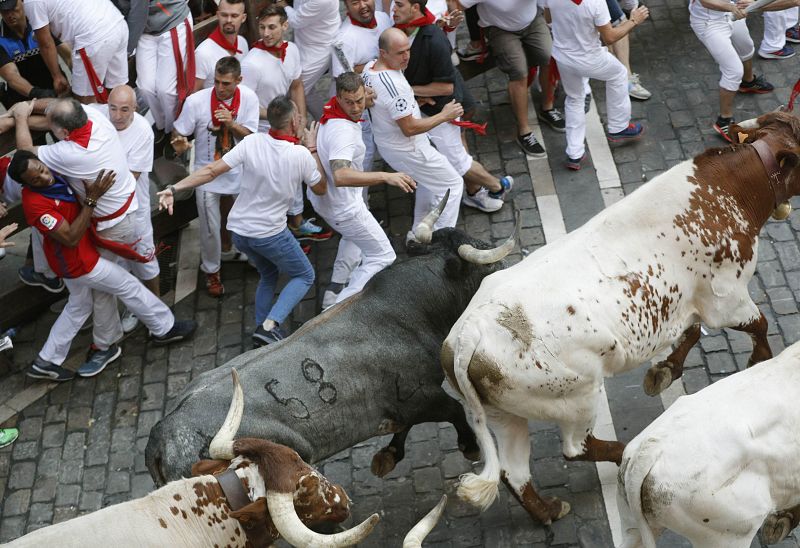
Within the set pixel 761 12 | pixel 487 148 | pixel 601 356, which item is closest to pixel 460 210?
pixel 487 148

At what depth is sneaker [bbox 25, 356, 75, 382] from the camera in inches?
360

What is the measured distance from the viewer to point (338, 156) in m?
8.84

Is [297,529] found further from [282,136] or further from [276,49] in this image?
[276,49]

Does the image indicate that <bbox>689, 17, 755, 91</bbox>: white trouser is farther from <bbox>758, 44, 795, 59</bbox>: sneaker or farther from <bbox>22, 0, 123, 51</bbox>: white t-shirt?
<bbox>22, 0, 123, 51</bbox>: white t-shirt

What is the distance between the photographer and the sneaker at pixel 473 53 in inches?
452

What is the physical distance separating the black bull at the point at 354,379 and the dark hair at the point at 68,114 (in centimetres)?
243

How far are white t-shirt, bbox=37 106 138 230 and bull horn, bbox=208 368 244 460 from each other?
2914 millimetres

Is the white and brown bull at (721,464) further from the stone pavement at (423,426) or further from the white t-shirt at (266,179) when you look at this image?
the white t-shirt at (266,179)

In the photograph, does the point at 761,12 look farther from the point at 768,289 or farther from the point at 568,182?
the point at 768,289

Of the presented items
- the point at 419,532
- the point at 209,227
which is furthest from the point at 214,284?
the point at 419,532

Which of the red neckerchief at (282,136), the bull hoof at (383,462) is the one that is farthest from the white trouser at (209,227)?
the bull hoof at (383,462)

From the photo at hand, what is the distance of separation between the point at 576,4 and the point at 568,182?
170cm

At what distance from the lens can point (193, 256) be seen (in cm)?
1040

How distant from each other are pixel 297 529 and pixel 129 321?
424cm
